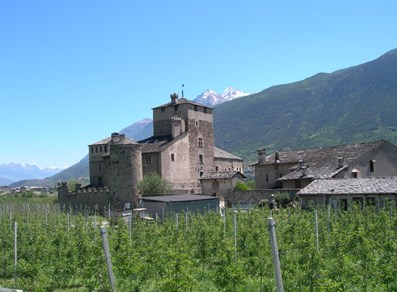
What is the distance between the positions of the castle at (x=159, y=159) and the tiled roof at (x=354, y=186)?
21089mm

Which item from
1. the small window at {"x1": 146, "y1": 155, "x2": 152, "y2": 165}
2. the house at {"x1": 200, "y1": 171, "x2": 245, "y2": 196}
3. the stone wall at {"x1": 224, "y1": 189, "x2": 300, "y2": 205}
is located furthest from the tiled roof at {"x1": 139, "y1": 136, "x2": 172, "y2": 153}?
the stone wall at {"x1": 224, "y1": 189, "x2": 300, "y2": 205}

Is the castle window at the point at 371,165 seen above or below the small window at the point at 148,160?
below

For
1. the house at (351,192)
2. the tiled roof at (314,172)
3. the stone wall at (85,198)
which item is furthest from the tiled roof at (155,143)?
the house at (351,192)

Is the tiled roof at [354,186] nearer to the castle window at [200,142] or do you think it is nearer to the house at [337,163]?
the house at [337,163]

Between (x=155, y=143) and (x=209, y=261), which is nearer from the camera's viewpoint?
(x=209, y=261)

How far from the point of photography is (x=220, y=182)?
54719 mm

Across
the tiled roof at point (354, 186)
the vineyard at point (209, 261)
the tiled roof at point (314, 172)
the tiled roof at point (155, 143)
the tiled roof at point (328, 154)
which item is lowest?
the vineyard at point (209, 261)

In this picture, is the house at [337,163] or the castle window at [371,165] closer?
the house at [337,163]

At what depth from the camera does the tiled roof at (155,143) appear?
57.0 meters

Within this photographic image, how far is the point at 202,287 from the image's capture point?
47.2 feet

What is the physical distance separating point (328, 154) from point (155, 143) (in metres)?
20.1

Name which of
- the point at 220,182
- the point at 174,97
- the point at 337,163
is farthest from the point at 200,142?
the point at 337,163

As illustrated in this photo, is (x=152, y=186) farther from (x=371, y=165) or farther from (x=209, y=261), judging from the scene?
(x=209, y=261)

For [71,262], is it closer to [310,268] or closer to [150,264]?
[150,264]
